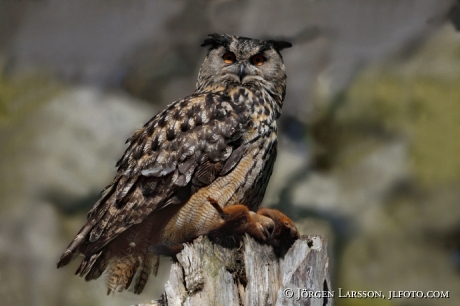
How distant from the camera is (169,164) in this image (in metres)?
2.20

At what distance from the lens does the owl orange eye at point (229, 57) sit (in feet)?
8.76

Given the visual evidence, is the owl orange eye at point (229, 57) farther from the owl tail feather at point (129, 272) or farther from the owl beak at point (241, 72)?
the owl tail feather at point (129, 272)

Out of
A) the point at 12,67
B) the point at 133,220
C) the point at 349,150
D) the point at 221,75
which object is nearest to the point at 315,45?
the point at 349,150

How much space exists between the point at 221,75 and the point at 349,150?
7.74 feet

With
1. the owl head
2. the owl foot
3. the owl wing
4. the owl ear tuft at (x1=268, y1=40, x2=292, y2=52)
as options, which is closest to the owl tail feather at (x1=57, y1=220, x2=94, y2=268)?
the owl wing

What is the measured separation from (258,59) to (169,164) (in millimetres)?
771

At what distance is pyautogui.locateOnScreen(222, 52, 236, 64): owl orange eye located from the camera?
2670 mm

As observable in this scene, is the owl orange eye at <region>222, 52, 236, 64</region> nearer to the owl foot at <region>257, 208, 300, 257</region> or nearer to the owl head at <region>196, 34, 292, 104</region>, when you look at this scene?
the owl head at <region>196, 34, 292, 104</region>

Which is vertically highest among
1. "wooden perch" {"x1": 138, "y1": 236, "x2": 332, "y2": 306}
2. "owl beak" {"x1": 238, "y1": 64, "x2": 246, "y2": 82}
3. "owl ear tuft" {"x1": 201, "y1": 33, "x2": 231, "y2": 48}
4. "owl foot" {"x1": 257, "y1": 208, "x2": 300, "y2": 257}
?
"owl ear tuft" {"x1": 201, "y1": 33, "x2": 231, "y2": 48}

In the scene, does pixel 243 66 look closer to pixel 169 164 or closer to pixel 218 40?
pixel 218 40

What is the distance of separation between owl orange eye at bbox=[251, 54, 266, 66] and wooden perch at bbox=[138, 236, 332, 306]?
1.05m

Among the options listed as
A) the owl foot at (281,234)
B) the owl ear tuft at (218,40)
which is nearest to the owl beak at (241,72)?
the owl ear tuft at (218,40)

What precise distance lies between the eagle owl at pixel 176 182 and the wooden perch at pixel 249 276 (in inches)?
8.0

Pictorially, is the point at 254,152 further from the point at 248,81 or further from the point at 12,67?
the point at 12,67
